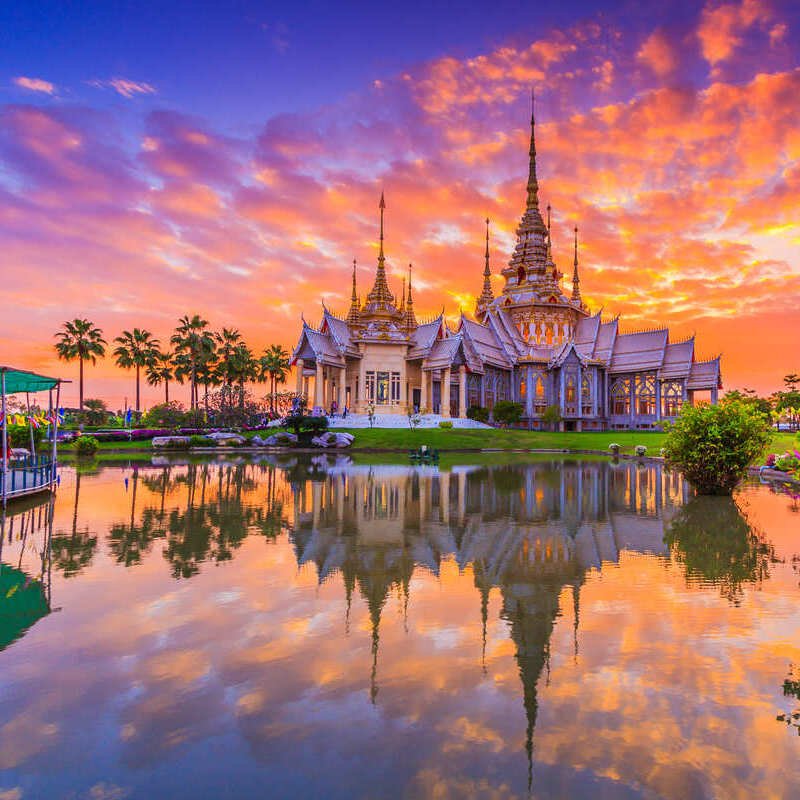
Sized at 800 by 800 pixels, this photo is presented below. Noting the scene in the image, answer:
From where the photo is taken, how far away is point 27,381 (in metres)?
18.4

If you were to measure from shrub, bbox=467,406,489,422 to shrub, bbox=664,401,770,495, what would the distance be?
3881 cm

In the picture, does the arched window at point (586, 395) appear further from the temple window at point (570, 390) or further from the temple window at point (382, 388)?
the temple window at point (382, 388)

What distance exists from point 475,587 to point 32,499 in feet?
47.4

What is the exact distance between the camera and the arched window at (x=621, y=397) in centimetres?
6394

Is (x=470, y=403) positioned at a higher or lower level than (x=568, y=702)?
higher

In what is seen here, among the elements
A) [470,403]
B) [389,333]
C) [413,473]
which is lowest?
[413,473]

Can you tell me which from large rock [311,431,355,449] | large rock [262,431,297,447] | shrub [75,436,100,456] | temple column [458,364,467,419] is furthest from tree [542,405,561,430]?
shrub [75,436,100,456]

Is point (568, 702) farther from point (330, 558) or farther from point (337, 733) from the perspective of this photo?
point (330, 558)

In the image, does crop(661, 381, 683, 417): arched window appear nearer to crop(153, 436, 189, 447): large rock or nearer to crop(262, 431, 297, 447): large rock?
crop(262, 431, 297, 447): large rock

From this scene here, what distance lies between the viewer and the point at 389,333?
189 feet

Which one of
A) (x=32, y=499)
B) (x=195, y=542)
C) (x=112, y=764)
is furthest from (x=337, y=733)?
(x=32, y=499)

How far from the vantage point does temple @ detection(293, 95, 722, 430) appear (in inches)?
2244

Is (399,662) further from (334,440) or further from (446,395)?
(446,395)

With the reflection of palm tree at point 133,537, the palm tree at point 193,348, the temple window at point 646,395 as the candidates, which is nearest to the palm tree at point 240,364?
the palm tree at point 193,348
